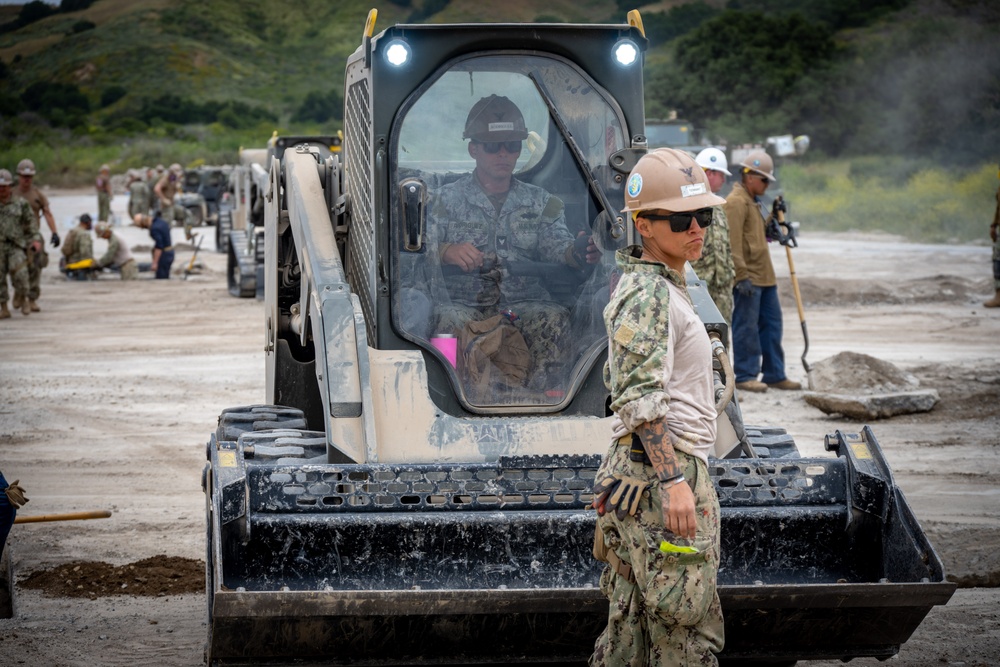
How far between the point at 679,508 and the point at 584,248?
2.06 meters

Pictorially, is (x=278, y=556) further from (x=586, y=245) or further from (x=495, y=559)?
(x=586, y=245)

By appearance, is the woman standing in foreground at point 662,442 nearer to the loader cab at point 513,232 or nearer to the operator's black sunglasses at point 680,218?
the operator's black sunglasses at point 680,218

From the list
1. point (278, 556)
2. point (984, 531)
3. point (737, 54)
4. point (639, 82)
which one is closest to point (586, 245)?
point (639, 82)

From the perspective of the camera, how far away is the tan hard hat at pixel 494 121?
552cm

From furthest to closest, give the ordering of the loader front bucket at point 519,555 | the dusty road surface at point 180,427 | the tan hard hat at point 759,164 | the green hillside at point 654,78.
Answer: the green hillside at point 654,78
the tan hard hat at point 759,164
the dusty road surface at point 180,427
the loader front bucket at point 519,555

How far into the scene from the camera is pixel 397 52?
5414 mm

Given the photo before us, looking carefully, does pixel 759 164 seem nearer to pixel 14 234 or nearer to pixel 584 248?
pixel 584 248

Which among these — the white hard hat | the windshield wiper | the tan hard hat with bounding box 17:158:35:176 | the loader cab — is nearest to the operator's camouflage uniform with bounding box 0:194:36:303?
the tan hard hat with bounding box 17:158:35:176

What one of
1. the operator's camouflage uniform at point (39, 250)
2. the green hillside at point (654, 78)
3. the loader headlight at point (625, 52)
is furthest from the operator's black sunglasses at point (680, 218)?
the green hillside at point (654, 78)

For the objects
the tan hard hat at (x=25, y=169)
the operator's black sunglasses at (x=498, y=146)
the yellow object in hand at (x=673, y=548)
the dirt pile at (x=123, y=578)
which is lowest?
the dirt pile at (x=123, y=578)

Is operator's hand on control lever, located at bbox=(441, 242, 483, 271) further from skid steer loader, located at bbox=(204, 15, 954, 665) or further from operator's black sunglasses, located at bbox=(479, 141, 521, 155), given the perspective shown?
operator's black sunglasses, located at bbox=(479, 141, 521, 155)

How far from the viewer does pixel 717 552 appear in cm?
392

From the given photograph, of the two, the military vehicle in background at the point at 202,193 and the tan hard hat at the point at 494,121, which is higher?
the military vehicle in background at the point at 202,193

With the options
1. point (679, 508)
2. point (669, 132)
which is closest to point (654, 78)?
point (669, 132)
